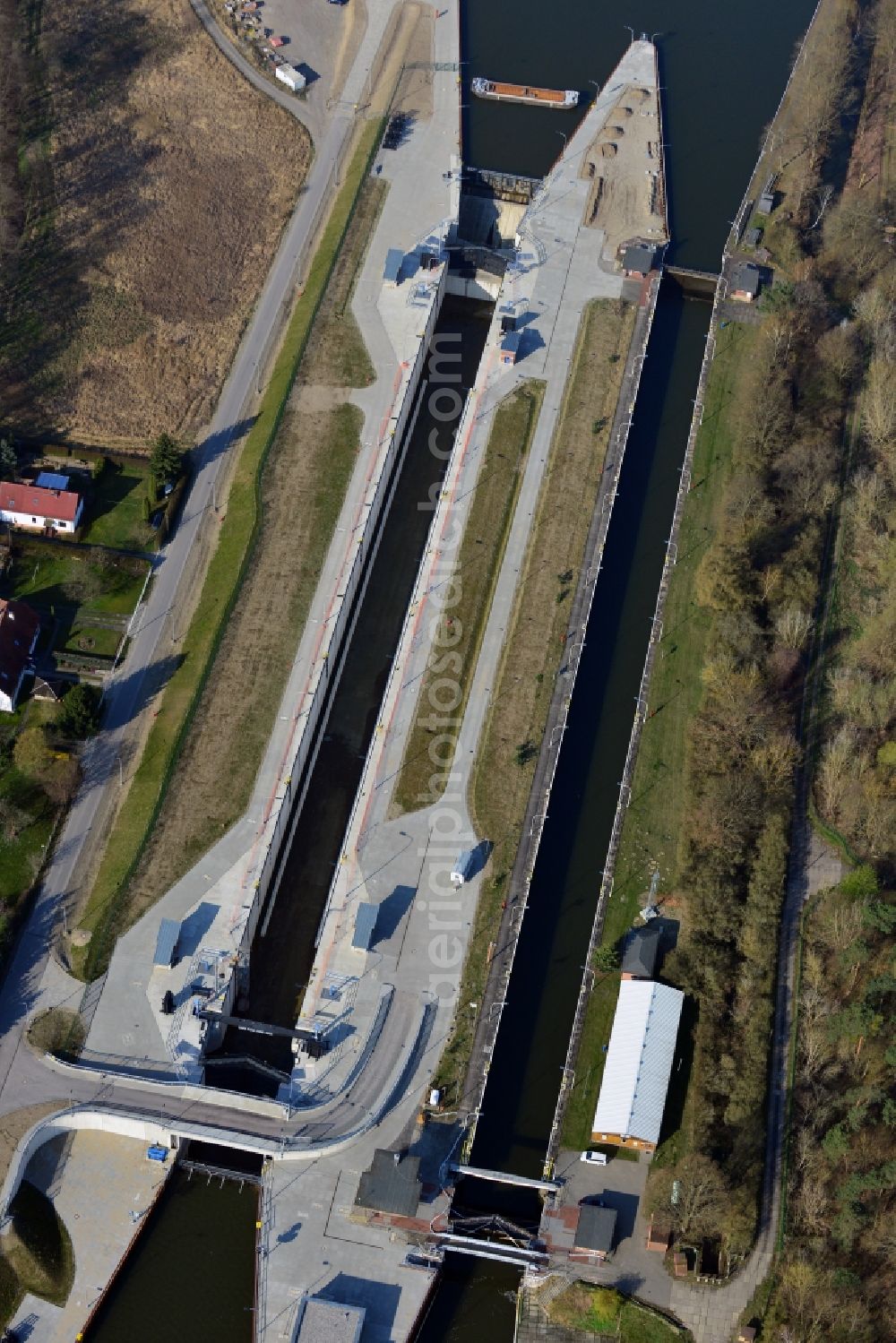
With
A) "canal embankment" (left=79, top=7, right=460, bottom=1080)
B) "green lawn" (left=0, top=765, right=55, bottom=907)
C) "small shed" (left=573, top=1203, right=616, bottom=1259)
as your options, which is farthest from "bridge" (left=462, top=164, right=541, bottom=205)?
"small shed" (left=573, top=1203, right=616, bottom=1259)

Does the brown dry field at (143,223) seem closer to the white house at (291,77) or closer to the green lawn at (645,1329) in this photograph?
the white house at (291,77)

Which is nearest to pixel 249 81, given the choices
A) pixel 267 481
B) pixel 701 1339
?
pixel 267 481

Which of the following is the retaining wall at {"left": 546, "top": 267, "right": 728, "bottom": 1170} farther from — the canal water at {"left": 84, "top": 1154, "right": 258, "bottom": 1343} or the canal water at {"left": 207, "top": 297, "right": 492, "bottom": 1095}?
the canal water at {"left": 84, "top": 1154, "right": 258, "bottom": 1343}

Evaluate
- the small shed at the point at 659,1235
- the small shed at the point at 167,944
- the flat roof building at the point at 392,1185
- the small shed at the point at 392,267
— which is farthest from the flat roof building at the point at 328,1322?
the small shed at the point at 392,267

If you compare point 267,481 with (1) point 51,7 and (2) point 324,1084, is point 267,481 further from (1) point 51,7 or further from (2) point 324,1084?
(1) point 51,7

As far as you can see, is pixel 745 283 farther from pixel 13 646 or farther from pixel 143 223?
pixel 13 646

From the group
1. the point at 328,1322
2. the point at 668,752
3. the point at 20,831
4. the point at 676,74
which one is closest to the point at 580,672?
the point at 668,752
